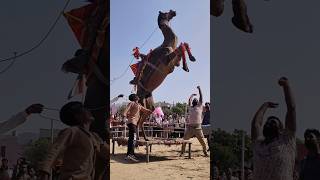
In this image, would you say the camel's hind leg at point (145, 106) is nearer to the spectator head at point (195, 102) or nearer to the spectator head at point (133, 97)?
the spectator head at point (133, 97)

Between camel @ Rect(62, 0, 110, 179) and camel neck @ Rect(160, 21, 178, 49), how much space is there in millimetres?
508

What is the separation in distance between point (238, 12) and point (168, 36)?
68 centimetres

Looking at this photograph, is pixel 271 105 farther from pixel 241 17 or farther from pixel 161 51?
pixel 161 51

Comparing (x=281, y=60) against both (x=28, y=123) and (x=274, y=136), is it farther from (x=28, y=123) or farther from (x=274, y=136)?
(x=28, y=123)

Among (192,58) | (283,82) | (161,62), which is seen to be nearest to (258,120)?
(283,82)

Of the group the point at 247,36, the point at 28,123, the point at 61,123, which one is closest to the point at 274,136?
the point at 247,36

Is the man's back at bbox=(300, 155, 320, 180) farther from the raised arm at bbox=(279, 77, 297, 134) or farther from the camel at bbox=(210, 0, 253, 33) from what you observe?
the camel at bbox=(210, 0, 253, 33)

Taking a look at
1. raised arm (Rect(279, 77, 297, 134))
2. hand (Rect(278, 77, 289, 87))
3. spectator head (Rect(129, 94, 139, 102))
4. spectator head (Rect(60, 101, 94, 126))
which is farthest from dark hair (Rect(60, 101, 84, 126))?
hand (Rect(278, 77, 289, 87))

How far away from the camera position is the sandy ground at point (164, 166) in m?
4.46

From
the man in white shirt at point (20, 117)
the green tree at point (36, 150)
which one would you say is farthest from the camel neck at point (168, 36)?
the green tree at point (36, 150)

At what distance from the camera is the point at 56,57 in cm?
436

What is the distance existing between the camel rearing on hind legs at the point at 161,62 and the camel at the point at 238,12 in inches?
15.4

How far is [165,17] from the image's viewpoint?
4395 millimetres

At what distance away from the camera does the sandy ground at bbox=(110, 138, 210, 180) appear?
446 centimetres
